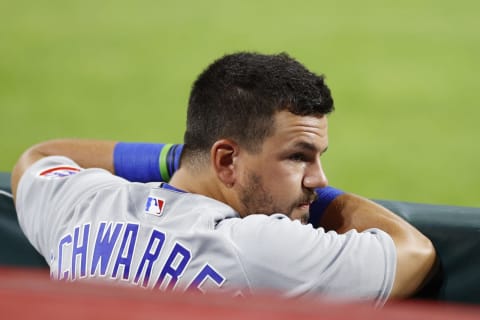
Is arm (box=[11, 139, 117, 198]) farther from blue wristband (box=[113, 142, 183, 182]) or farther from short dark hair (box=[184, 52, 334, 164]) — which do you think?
short dark hair (box=[184, 52, 334, 164])

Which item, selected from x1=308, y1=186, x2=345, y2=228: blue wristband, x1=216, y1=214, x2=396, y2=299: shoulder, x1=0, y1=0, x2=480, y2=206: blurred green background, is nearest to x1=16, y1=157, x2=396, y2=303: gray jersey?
x1=216, y1=214, x2=396, y2=299: shoulder

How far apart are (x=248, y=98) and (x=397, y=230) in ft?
1.41

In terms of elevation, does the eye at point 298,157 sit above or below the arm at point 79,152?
above

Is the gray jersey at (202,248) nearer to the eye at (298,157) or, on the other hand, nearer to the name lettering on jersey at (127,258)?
the name lettering on jersey at (127,258)

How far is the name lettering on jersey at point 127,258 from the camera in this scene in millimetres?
1527

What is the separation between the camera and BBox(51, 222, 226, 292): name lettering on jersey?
153 cm

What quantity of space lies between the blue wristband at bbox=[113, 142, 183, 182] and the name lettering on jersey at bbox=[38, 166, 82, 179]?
0.42ft

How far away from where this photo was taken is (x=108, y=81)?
424 centimetres

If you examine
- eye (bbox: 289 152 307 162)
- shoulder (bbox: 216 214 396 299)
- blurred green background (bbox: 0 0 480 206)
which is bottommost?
blurred green background (bbox: 0 0 480 206)

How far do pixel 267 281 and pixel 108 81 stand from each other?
2.92 meters

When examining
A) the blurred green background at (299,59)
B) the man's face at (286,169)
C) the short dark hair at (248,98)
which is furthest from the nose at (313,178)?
the blurred green background at (299,59)

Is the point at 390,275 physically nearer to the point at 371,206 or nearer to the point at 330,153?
the point at 371,206

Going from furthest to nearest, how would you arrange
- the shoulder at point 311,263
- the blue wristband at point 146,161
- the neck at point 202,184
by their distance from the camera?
the blue wristband at point 146,161 → the neck at point 202,184 → the shoulder at point 311,263

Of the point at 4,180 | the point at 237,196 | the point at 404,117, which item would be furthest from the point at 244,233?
the point at 404,117
